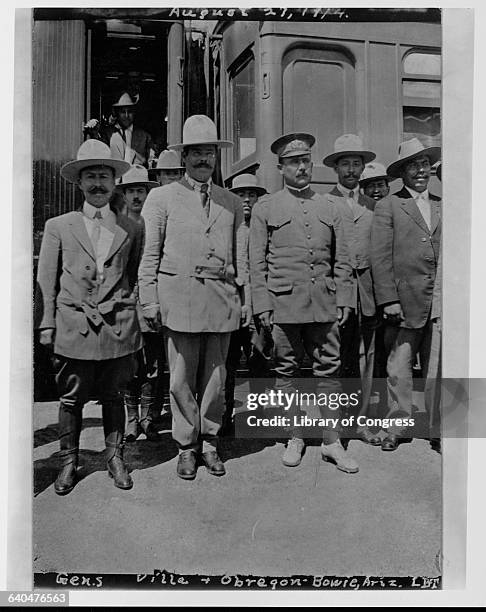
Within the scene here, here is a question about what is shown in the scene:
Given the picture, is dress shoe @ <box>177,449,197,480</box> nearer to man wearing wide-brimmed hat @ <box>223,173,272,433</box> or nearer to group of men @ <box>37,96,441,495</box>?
group of men @ <box>37,96,441,495</box>

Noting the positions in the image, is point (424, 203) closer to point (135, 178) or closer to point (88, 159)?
point (135, 178)

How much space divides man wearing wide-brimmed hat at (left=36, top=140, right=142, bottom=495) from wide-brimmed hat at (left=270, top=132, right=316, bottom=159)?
2.48ft

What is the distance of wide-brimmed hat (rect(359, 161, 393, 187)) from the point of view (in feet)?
10.7

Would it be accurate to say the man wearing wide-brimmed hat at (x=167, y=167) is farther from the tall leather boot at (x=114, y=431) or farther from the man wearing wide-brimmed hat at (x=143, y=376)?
the tall leather boot at (x=114, y=431)

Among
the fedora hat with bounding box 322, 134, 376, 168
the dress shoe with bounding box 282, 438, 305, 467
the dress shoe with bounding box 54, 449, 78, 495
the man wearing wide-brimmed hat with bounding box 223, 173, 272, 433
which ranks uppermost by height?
the fedora hat with bounding box 322, 134, 376, 168

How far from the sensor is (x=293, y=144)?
325 centimetres

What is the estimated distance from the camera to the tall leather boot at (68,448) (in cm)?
322

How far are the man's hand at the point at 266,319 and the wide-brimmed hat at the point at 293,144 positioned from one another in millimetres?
787

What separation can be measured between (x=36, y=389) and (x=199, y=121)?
1543 mm

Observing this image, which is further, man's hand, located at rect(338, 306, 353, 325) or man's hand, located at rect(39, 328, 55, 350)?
man's hand, located at rect(338, 306, 353, 325)

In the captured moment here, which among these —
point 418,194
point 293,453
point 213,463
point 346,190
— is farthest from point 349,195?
point 213,463

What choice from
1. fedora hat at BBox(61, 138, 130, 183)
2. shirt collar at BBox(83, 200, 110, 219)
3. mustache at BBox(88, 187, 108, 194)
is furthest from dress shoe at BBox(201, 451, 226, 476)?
fedora hat at BBox(61, 138, 130, 183)

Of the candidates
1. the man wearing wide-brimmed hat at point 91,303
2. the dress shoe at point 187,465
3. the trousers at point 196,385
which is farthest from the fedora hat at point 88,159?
the dress shoe at point 187,465

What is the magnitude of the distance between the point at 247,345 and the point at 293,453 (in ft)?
1.91
